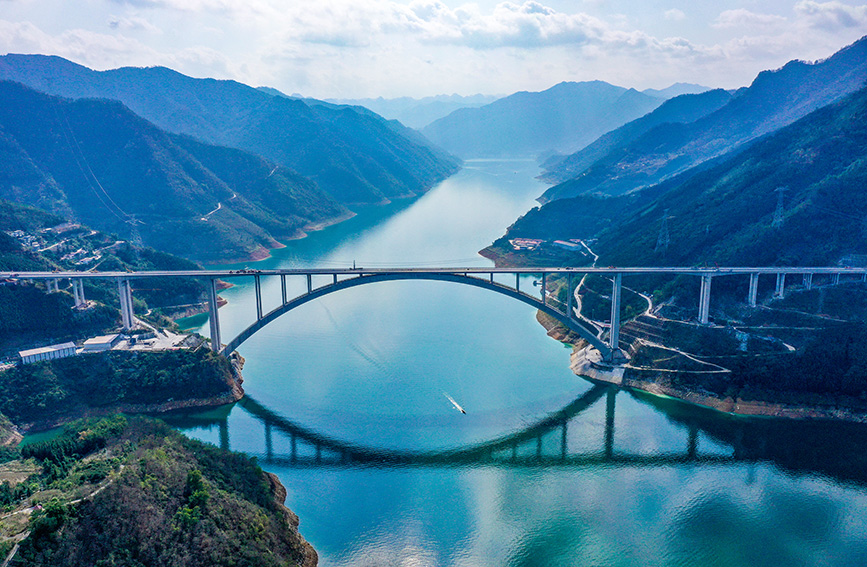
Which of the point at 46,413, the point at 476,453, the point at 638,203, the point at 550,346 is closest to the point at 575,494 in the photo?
the point at 476,453

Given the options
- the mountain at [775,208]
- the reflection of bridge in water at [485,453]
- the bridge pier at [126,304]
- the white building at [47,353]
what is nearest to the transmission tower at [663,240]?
the mountain at [775,208]

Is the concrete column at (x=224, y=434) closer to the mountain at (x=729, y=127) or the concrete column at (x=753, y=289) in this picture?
the concrete column at (x=753, y=289)

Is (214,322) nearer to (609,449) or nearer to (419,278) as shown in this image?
(419,278)

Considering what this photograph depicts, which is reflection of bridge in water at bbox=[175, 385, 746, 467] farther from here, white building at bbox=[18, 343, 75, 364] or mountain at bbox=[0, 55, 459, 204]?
mountain at bbox=[0, 55, 459, 204]

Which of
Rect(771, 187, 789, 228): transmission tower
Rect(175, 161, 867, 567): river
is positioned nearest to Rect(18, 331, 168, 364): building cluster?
Rect(175, 161, 867, 567): river

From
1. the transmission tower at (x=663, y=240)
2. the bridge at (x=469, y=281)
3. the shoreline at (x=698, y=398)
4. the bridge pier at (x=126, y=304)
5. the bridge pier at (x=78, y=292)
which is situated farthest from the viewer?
the transmission tower at (x=663, y=240)

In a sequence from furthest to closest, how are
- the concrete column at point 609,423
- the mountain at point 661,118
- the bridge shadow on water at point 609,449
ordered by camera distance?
the mountain at point 661,118, the concrete column at point 609,423, the bridge shadow on water at point 609,449
